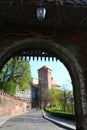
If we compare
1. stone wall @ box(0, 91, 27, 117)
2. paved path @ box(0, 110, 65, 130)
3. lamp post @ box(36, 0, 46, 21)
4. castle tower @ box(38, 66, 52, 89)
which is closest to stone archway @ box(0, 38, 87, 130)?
lamp post @ box(36, 0, 46, 21)

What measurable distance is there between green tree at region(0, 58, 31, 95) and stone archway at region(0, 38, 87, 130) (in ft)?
97.2

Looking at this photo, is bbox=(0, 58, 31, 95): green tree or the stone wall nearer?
the stone wall

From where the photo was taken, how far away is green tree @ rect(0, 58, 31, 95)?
3975 cm

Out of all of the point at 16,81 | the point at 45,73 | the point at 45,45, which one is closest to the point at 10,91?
the point at 16,81

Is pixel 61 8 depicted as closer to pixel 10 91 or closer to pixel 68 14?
pixel 68 14

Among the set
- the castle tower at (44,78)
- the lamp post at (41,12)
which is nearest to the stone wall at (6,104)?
the lamp post at (41,12)

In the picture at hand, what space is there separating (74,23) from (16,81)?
3272 centimetres

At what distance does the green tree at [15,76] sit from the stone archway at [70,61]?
97.2 feet

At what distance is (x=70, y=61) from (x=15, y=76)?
31352 mm

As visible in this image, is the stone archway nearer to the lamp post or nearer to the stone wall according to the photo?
the lamp post

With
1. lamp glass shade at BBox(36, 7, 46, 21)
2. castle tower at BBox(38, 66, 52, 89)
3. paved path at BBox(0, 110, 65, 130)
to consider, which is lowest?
paved path at BBox(0, 110, 65, 130)

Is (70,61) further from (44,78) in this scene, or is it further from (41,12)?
(44,78)

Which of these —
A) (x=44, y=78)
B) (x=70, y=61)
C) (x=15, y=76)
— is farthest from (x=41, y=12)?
(x=44, y=78)

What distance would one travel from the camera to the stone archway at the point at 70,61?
9375 mm
